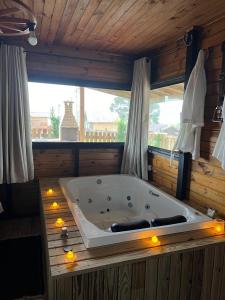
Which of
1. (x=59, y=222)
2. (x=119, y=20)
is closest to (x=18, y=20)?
(x=119, y=20)

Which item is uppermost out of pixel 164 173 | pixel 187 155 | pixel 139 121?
pixel 139 121

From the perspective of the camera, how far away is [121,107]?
3609 mm

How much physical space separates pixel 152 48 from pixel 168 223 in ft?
7.54

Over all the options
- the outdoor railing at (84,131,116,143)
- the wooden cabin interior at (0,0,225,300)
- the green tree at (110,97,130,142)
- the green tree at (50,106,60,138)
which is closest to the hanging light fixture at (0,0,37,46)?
the wooden cabin interior at (0,0,225,300)

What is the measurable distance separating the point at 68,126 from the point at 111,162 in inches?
34.0

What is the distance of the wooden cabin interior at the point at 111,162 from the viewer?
1.45 m

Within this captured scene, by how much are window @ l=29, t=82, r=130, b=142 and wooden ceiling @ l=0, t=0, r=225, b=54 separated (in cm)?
68

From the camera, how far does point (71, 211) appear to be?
6.99 ft

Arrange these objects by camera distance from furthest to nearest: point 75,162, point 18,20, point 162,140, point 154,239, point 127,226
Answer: point 75,162
point 162,140
point 127,226
point 154,239
point 18,20

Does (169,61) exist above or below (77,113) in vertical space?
above

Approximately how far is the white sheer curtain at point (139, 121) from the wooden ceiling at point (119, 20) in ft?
1.25

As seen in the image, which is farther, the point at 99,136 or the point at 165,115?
the point at 99,136

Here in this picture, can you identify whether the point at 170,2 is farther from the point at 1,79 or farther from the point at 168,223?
the point at 1,79

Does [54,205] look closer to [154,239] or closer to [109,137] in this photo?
[154,239]
